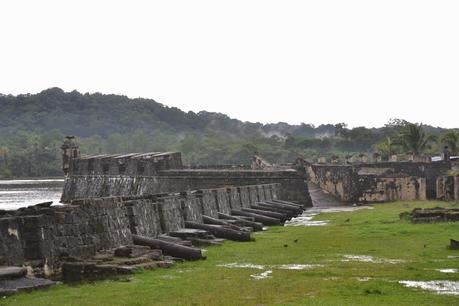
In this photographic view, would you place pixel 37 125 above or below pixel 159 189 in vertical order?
above

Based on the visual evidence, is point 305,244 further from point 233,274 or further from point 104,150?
point 104,150

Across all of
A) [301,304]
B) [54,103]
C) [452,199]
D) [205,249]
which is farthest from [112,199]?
[54,103]

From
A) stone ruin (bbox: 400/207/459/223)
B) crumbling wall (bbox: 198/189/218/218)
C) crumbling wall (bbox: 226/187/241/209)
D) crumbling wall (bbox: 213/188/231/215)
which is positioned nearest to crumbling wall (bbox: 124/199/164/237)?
crumbling wall (bbox: 198/189/218/218)

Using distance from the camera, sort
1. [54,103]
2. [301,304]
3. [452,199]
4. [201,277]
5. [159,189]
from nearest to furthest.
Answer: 1. [301,304]
2. [201,277]
3. [452,199]
4. [159,189]
5. [54,103]

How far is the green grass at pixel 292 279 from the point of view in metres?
11.4

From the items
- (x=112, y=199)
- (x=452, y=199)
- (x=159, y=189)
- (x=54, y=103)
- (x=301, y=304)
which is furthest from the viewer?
(x=54, y=103)

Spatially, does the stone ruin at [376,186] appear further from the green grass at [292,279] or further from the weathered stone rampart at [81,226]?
the weathered stone rampart at [81,226]

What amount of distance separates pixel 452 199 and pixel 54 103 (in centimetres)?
16830

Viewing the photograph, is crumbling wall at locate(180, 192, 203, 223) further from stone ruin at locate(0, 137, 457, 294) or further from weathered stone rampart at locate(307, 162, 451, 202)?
weathered stone rampart at locate(307, 162, 451, 202)

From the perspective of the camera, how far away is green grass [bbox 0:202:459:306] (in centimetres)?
1145

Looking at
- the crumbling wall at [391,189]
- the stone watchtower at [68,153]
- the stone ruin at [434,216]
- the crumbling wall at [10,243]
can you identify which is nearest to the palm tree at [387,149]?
the crumbling wall at [391,189]

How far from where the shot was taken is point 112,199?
59.0ft

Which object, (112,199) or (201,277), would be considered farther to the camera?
(112,199)

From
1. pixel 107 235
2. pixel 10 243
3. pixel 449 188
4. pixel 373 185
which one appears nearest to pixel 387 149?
pixel 373 185
